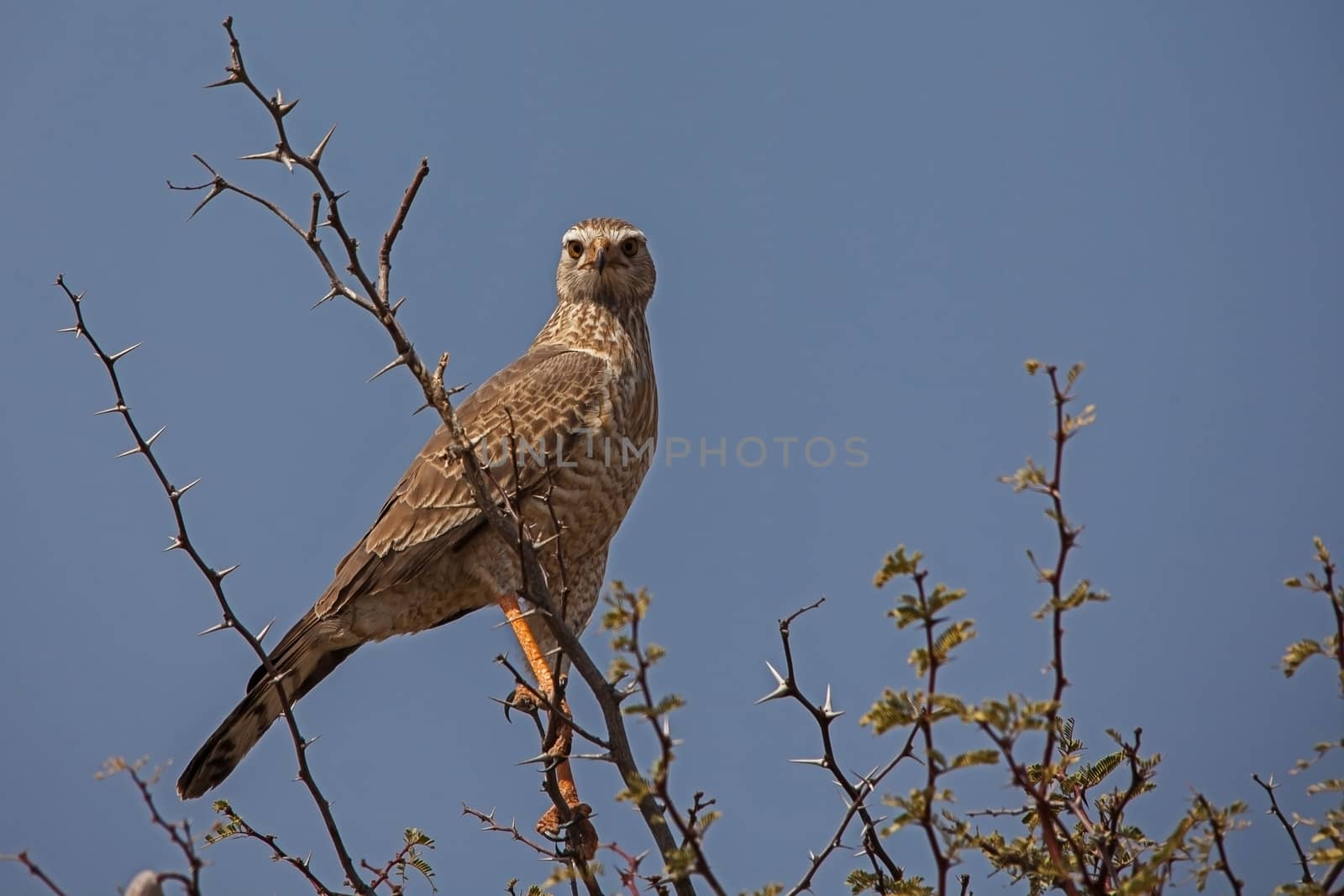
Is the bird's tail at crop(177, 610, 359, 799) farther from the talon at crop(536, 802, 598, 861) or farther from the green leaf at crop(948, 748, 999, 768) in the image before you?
the green leaf at crop(948, 748, 999, 768)

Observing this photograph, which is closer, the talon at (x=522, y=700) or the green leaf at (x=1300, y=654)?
the green leaf at (x=1300, y=654)

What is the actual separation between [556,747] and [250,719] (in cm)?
166

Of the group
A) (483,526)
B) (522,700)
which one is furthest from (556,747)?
(483,526)

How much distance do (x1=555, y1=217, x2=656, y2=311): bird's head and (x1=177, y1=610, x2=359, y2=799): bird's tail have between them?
88.2 inches

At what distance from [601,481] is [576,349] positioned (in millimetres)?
890

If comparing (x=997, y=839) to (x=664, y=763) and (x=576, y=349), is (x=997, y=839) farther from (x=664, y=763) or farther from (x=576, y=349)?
(x=576, y=349)

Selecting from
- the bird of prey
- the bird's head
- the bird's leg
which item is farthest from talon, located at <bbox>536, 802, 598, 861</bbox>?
the bird's head

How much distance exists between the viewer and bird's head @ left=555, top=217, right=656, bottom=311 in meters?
7.02

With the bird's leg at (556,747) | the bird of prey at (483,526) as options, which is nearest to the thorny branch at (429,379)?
the bird's leg at (556,747)

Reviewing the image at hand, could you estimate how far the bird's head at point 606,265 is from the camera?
7.02 meters

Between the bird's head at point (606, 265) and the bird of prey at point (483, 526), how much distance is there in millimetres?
474

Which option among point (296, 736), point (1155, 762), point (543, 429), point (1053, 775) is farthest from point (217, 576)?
point (1155, 762)

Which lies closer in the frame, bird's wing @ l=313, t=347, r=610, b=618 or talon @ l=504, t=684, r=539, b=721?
talon @ l=504, t=684, r=539, b=721

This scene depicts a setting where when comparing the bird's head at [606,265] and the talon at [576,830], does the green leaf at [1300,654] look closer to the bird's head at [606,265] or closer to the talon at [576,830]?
the talon at [576,830]
